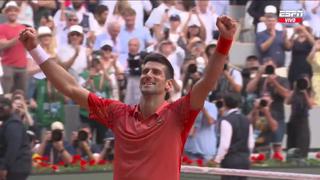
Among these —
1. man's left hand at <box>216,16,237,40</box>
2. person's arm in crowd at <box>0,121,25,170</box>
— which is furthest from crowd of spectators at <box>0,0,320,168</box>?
man's left hand at <box>216,16,237,40</box>

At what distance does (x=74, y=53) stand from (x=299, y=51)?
293 centimetres

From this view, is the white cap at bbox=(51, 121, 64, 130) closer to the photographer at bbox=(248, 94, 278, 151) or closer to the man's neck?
the photographer at bbox=(248, 94, 278, 151)

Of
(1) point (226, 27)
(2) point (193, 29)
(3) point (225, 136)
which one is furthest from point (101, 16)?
(1) point (226, 27)

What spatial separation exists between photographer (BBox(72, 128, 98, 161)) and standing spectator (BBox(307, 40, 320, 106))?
2.76 meters

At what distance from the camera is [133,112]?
19.4 feet

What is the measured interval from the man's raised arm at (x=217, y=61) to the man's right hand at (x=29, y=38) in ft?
3.10

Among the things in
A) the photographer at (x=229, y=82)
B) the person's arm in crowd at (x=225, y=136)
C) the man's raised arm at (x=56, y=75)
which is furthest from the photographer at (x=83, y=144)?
the man's raised arm at (x=56, y=75)

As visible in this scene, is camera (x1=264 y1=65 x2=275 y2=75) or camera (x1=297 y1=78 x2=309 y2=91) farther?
camera (x1=264 y1=65 x2=275 y2=75)

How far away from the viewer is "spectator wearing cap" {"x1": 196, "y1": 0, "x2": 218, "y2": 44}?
50.3 feet

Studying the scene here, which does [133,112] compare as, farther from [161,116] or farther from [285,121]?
[285,121]

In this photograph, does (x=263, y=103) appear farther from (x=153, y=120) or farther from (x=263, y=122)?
A: (x=153, y=120)

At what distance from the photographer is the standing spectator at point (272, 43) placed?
45.2ft

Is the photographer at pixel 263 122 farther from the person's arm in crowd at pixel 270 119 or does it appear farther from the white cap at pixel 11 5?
the white cap at pixel 11 5

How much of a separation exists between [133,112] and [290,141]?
7.47 metres
